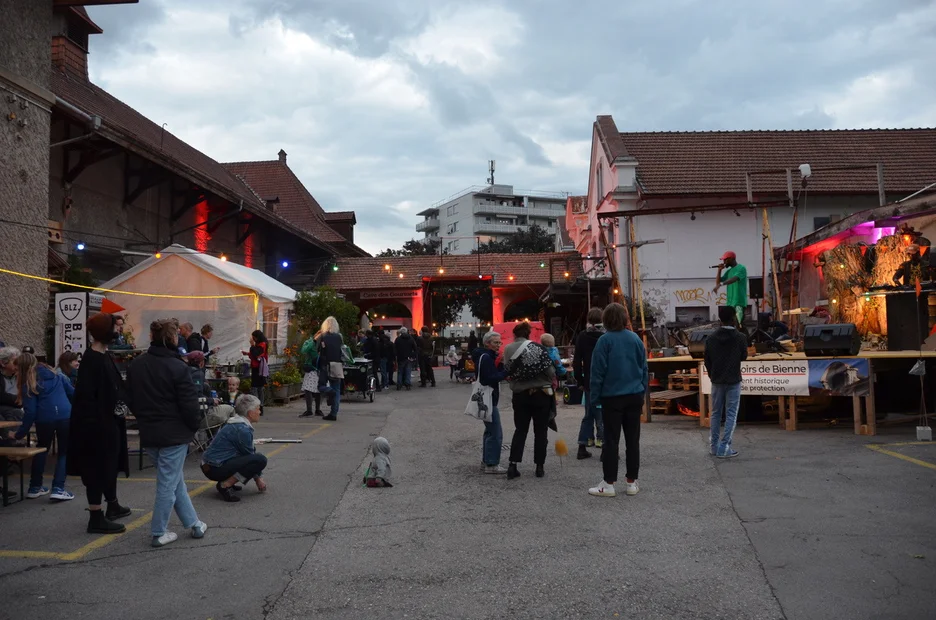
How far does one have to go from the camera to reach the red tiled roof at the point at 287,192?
3500cm

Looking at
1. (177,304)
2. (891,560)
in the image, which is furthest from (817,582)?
(177,304)

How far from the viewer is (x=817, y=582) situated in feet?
15.0

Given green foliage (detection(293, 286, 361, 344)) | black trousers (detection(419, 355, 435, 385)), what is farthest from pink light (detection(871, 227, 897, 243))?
green foliage (detection(293, 286, 361, 344))

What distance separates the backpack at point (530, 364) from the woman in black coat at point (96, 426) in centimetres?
374

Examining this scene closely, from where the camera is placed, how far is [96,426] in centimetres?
584

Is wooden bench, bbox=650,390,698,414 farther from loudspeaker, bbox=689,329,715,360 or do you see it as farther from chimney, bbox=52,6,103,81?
chimney, bbox=52,6,103,81

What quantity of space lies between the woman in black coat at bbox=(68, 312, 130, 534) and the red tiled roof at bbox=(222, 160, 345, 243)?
28.8 m

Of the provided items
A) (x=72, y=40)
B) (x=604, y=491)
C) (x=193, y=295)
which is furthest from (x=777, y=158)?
(x=604, y=491)

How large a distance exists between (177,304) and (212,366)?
4.01m

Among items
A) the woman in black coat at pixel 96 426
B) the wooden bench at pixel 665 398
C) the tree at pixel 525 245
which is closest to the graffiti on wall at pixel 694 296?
the wooden bench at pixel 665 398

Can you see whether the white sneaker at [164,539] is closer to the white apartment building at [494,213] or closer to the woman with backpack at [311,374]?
the woman with backpack at [311,374]

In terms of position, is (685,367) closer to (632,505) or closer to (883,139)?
(632,505)

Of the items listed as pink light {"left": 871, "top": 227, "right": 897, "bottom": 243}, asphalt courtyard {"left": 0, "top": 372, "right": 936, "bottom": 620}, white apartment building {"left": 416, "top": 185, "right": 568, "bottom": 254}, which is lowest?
asphalt courtyard {"left": 0, "top": 372, "right": 936, "bottom": 620}

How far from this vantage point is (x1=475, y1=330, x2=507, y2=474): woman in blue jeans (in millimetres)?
8195
